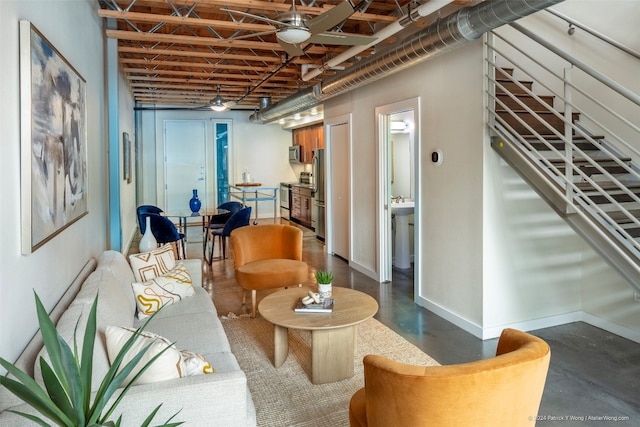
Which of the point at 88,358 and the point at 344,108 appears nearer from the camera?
the point at 88,358

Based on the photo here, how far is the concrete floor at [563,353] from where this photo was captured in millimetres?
2559

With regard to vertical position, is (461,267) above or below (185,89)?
below

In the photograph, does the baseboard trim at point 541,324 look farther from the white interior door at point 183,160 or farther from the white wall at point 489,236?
the white interior door at point 183,160

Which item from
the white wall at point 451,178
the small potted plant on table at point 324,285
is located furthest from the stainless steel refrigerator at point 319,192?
the small potted plant on table at point 324,285

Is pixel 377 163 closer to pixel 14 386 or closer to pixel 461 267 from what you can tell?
pixel 461 267

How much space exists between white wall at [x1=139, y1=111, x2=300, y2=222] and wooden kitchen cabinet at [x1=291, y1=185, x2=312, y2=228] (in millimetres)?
1202

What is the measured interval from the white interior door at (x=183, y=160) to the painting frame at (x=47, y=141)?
821 cm

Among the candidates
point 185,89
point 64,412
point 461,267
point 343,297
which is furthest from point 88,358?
point 185,89

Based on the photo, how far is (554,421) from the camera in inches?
96.4

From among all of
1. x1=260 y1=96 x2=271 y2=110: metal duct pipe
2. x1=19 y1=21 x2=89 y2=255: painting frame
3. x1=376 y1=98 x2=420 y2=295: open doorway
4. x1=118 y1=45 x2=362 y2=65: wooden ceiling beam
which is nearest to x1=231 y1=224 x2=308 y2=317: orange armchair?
x1=376 y1=98 x2=420 y2=295: open doorway

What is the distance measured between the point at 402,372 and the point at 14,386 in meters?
1.10

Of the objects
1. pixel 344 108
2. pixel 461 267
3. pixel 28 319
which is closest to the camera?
pixel 28 319

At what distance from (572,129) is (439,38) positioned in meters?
1.29

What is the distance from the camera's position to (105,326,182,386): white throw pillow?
67.9 inches
